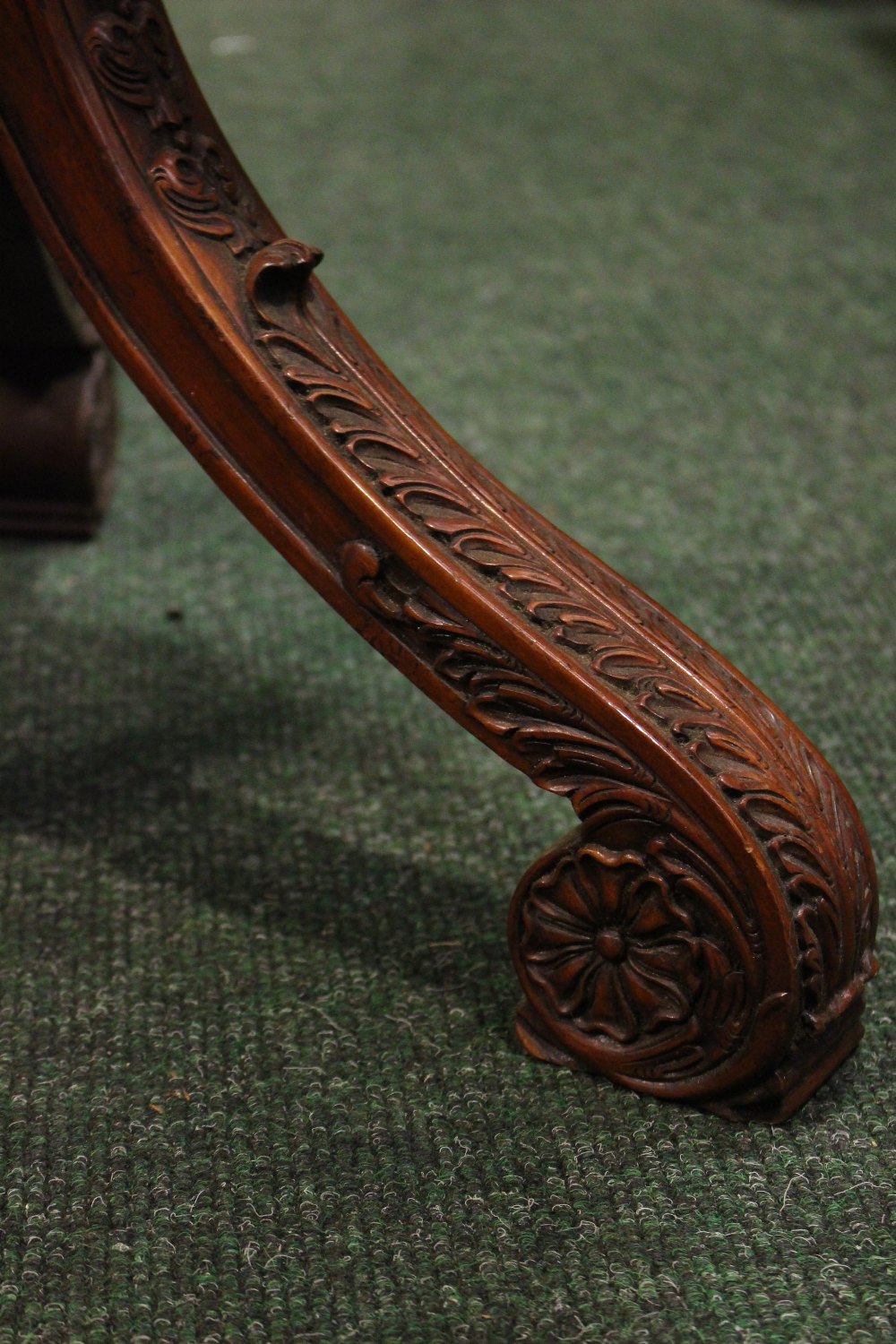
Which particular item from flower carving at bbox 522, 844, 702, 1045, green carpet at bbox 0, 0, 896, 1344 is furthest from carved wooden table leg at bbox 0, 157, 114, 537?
flower carving at bbox 522, 844, 702, 1045

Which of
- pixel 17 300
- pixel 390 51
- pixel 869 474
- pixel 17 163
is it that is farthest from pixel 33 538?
pixel 390 51

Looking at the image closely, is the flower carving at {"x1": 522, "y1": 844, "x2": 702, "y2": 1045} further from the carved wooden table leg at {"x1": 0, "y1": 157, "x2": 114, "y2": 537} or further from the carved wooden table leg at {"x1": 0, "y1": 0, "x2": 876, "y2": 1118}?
the carved wooden table leg at {"x1": 0, "y1": 157, "x2": 114, "y2": 537}

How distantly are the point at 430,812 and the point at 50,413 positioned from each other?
1.17ft

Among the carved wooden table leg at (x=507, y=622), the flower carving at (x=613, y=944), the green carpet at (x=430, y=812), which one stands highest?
the carved wooden table leg at (x=507, y=622)

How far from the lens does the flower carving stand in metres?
0.59

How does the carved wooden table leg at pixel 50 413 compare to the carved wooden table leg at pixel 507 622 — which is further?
the carved wooden table leg at pixel 50 413

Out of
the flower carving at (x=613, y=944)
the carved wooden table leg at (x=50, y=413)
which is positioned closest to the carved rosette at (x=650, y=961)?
the flower carving at (x=613, y=944)

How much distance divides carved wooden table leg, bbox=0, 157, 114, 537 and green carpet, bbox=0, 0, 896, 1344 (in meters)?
0.02

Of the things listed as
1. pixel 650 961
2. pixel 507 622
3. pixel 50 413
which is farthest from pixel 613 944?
pixel 50 413

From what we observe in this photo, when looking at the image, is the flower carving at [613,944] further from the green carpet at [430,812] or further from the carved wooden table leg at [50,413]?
the carved wooden table leg at [50,413]

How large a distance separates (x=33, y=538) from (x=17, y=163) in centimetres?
44

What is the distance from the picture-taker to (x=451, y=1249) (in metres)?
0.56

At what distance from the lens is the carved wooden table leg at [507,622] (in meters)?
0.58

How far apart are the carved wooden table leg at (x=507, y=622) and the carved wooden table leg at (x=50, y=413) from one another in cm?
27
